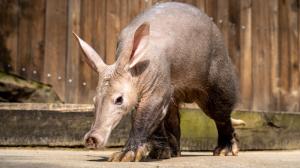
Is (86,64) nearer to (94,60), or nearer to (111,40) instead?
(111,40)

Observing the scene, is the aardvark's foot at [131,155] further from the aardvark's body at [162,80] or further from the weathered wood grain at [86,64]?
the weathered wood grain at [86,64]

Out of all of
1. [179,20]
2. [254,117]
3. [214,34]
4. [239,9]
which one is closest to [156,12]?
[179,20]

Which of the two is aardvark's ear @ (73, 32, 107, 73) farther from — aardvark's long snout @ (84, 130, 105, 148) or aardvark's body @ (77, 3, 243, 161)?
aardvark's long snout @ (84, 130, 105, 148)

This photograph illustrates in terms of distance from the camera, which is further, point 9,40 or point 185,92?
point 9,40

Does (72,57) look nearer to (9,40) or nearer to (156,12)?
(9,40)

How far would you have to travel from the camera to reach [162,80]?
6223mm

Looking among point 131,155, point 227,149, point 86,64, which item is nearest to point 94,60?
point 131,155

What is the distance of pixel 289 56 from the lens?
406 inches

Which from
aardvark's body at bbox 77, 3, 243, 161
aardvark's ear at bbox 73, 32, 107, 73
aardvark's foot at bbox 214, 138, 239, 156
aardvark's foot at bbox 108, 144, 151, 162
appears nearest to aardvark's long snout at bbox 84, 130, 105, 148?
aardvark's body at bbox 77, 3, 243, 161

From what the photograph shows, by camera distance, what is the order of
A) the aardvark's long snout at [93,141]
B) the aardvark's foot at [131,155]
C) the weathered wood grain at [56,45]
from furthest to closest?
1. the weathered wood grain at [56,45]
2. the aardvark's foot at [131,155]
3. the aardvark's long snout at [93,141]

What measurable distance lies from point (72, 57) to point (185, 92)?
9.31 feet

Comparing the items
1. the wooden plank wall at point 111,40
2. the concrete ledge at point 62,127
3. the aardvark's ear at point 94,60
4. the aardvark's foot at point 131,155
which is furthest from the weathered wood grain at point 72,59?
the aardvark's foot at point 131,155

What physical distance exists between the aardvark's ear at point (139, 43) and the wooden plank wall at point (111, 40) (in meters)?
3.57

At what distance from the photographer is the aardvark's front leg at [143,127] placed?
5.82 m
